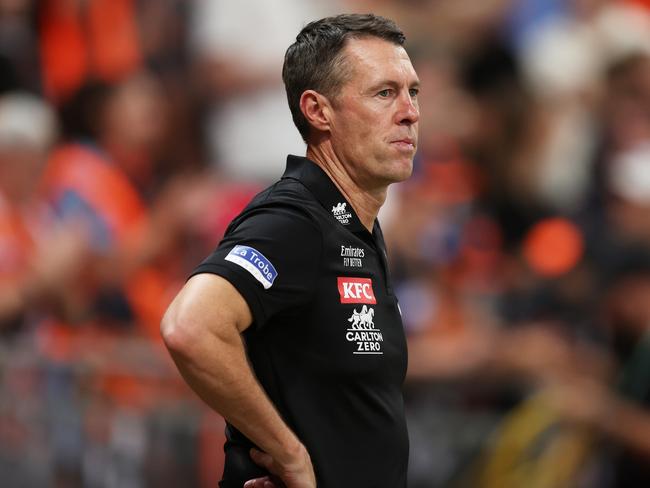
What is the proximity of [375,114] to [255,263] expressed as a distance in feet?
2.11

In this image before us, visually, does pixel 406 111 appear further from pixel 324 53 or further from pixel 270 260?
pixel 270 260

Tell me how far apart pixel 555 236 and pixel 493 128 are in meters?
1.42

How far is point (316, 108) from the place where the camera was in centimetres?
382

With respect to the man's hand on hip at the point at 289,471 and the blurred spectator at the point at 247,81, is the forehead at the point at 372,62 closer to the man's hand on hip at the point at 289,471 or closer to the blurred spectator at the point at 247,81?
the man's hand on hip at the point at 289,471

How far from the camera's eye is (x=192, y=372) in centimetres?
338

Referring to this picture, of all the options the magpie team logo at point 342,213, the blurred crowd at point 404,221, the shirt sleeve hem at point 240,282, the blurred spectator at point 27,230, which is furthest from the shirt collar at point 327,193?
the blurred spectator at point 27,230

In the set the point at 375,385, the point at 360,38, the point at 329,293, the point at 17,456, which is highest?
the point at 360,38

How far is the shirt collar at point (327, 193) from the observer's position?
3771 mm

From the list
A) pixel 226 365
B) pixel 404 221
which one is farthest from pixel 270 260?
pixel 404 221

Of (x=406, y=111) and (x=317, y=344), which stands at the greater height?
(x=406, y=111)

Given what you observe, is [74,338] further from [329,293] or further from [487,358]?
[329,293]

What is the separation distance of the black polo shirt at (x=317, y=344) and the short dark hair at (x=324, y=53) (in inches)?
12.7

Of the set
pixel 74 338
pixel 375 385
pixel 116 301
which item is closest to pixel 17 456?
pixel 74 338

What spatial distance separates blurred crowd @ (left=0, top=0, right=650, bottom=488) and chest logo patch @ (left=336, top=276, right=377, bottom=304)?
9.11 ft
